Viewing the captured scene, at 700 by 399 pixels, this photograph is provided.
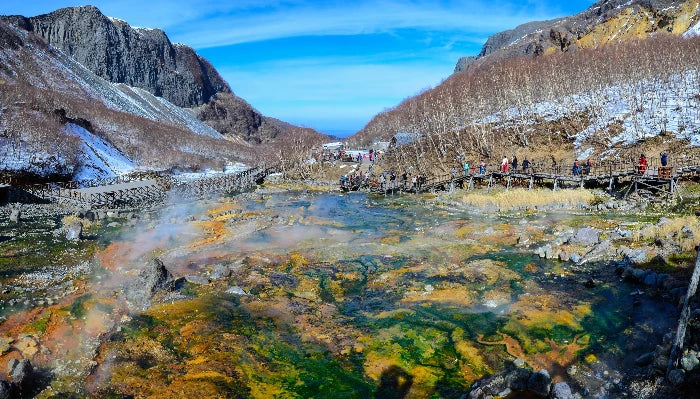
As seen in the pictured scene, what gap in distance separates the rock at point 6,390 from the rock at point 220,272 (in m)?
7.73

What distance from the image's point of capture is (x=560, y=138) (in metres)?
48.4

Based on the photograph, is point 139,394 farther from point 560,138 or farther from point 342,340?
point 560,138

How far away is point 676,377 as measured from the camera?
7969 millimetres

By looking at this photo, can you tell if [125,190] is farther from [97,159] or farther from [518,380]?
[518,380]

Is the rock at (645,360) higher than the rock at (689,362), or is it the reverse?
the rock at (689,362)

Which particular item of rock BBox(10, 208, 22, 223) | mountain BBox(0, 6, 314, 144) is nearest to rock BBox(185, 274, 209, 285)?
rock BBox(10, 208, 22, 223)

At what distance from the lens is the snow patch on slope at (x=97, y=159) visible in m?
56.0

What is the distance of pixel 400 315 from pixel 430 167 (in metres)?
38.7

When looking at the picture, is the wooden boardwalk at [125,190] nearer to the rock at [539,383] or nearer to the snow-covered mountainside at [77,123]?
the snow-covered mountainside at [77,123]

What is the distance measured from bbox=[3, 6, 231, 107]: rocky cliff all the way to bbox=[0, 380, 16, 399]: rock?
15404cm

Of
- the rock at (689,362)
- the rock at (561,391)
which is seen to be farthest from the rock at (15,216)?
the rock at (689,362)

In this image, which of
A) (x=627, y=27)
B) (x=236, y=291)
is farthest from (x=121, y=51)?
(x=236, y=291)

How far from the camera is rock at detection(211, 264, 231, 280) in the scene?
16.8m

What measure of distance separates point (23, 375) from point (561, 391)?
10.5 metres
